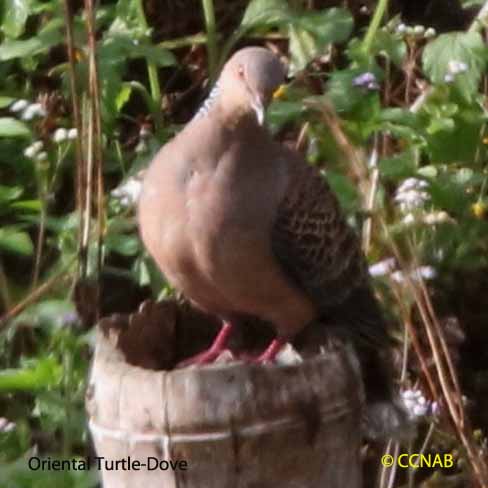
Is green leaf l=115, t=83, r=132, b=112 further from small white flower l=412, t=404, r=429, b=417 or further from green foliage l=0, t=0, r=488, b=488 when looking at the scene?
small white flower l=412, t=404, r=429, b=417

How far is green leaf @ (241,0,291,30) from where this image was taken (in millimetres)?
4426

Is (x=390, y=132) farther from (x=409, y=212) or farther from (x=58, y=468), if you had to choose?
(x=58, y=468)

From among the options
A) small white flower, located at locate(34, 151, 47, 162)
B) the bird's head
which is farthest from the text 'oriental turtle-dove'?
small white flower, located at locate(34, 151, 47, 162)

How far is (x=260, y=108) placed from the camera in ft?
10.9

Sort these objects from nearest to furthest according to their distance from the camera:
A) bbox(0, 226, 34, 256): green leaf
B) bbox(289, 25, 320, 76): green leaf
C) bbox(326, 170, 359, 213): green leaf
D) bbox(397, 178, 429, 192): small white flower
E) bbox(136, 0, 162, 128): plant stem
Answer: bbox(0, 226, 34, 256): green leaf
bbox(397, 178, 429, 192): small white flower
bbox(326, 170, 359, 213): green leaf
bbox(136, 0, 162, 128): plant stem
bbox(289, 25, 320, 76): green leaf

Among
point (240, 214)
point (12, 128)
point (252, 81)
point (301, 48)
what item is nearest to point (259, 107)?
point (252, 81)

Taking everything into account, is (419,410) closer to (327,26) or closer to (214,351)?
(214,351)

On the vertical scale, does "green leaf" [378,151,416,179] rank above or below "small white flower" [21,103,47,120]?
below

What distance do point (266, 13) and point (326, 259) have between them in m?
1.04

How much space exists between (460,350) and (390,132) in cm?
94

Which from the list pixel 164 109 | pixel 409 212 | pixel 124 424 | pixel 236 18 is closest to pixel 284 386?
pixel 124 424

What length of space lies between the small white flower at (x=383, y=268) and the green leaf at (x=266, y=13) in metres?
0.85

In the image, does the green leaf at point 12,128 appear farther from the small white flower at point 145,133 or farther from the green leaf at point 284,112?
the green leaf at point 284,112

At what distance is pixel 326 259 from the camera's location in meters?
3.71
